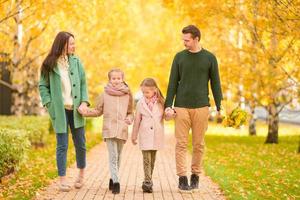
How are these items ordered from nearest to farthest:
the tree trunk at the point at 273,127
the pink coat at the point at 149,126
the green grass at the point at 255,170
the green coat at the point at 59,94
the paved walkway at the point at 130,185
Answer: the paved walkway at the point at 130,185 → the green coat at the point at 59,94 → the pink coat at the point at 149,126 → the green grass at the point at 255,170 → the tree trunk at the point at 273,127

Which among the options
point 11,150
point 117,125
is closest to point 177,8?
point 11,150

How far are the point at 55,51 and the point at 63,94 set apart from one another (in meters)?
0.57

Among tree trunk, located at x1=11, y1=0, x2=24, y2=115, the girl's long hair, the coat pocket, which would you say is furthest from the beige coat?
tree trunk, located at x1=11, y1=0, x2=24, y2=115

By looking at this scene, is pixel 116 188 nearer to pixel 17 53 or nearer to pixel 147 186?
pixel 147 186

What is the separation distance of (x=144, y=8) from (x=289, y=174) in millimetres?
46625

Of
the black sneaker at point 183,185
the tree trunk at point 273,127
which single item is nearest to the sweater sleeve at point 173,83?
the black sneaker at point 183,185

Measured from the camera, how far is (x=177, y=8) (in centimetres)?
1870

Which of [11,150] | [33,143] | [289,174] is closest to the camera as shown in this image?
[11,150]

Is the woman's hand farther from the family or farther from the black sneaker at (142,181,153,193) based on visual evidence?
the black sneaker at (142,181,153,193)

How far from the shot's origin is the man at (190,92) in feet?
27.6

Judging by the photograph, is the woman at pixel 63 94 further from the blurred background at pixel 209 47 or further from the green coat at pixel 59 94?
the blurred background at pixel 209 47

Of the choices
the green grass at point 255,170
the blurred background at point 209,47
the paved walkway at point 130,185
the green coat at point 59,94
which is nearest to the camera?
the paved walkway at point 130,185

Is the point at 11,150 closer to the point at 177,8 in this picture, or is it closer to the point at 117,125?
the point at 117,125

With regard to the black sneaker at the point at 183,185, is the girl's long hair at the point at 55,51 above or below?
above
